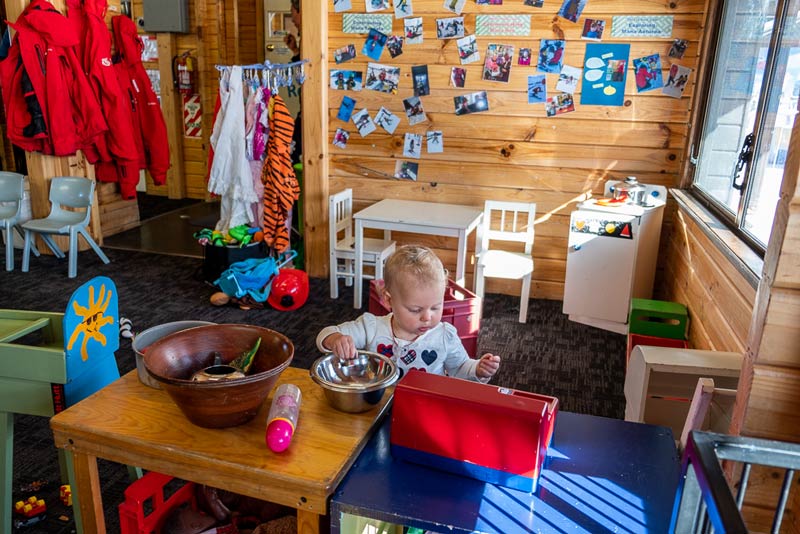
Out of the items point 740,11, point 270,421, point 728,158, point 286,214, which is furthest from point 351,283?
point 270,421

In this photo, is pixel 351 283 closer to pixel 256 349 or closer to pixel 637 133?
pixel 637 133

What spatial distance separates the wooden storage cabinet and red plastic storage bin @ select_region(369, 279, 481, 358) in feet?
2.08

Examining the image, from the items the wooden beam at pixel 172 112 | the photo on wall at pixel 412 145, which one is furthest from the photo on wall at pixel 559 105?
the wooden beam at pixel 172 112

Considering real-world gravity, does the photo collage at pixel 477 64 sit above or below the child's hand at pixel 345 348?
above

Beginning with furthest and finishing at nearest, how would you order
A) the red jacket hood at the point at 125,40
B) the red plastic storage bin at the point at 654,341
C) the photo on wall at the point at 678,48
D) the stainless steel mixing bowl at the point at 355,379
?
the red jacket hood at the point at 125,40 → the photo on wall at the point at 678,48 → the red plastic storage bin at the point at 654,341 → the stainless steel mixing bowl at the point at 355,379

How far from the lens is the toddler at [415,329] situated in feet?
4.94

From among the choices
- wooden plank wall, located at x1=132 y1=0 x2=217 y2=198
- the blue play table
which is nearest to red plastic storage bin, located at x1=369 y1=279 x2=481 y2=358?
the blue play table

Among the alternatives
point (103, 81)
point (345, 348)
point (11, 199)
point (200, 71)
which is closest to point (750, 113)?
point (345, 348)

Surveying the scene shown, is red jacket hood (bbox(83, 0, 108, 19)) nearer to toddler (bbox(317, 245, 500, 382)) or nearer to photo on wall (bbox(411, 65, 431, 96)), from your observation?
photo on wall (bbox(411, 65, 431, 96))

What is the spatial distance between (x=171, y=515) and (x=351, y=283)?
2.80 metres

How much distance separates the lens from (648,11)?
3.48 meters

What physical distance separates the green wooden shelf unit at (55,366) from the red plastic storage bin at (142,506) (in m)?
0.28

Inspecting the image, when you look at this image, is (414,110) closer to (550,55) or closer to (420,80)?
(420,80)

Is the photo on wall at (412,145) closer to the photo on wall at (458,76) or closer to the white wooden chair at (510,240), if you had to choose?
the photo on wall at (458,76)
